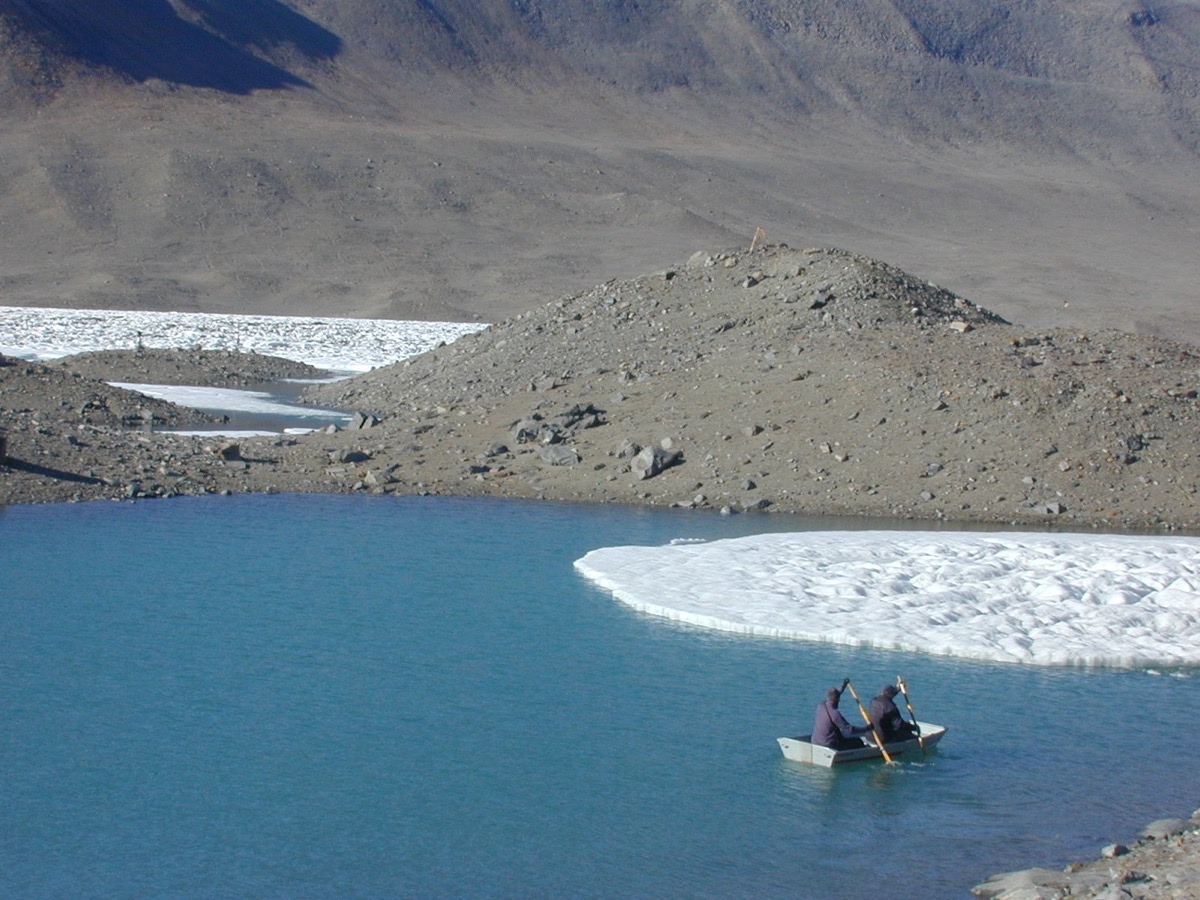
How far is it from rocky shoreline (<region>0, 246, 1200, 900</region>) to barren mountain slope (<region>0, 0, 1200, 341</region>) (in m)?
47.3

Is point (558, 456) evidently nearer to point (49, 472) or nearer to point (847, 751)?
point (49, 472)

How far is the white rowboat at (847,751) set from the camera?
1408cm

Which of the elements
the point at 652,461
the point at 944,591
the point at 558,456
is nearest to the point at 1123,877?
the point at 944,591

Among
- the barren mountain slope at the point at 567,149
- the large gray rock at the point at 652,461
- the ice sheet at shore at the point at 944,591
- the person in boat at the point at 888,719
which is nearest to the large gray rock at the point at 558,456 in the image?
the large gray rock at the point at 652,461

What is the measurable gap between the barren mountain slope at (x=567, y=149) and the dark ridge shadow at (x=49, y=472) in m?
54.7

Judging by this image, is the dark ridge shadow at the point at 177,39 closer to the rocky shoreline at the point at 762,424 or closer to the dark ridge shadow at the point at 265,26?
the dark ridge shadow at the point at 265,26

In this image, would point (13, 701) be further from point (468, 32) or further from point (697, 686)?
point (468, 32)

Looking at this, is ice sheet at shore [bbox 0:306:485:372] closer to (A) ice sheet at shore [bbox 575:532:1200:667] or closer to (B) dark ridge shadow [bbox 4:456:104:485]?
(B) dark ridge shadow [bbox 4:456:104:485]

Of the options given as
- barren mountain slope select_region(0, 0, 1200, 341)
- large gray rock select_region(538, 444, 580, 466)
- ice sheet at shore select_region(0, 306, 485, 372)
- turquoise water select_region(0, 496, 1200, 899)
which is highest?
barren mountain slope select_region(0, 0, 1200, 341)

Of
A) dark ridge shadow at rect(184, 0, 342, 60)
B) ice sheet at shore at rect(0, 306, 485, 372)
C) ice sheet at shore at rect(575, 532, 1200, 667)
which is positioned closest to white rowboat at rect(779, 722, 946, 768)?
ice sheet at shore at rect(575, 532, 1200, 667)

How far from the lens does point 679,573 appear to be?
21594mm

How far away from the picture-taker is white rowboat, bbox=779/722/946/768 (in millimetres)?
14078

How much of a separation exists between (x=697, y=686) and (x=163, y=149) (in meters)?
92.7

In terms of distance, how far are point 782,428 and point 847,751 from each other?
15172 mm
